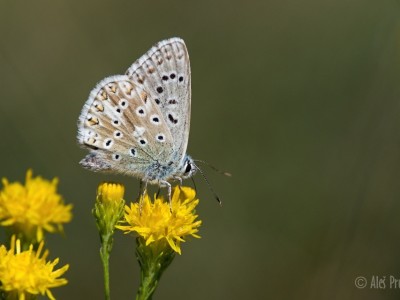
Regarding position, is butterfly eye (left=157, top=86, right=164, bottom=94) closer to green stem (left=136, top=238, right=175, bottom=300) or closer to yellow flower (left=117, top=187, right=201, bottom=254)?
yellow flower (left=117, top=187, right=201, bottom=254)

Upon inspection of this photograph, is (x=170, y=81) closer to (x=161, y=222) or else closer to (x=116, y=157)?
(x=116, y=157)

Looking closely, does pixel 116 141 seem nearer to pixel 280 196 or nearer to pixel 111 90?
pixel 111 90

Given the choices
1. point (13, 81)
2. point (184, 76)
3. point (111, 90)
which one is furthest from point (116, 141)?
point (13, 81)

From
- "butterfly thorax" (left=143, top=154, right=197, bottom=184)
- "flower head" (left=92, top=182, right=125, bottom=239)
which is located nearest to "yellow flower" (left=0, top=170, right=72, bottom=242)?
"flower head" (left=92, top=182, right=125, bottom=239)

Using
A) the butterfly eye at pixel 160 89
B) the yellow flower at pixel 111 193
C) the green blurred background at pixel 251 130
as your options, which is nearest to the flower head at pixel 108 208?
the yellow flower at pixel 111 193

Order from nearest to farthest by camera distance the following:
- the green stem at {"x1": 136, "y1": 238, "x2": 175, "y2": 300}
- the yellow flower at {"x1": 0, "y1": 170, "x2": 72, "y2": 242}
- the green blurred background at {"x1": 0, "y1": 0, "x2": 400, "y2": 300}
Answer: the green stem at {"x1": 136, "y1": 238, "x2": 175, "y2": 300} → the yellow flower at {"x1": 0, "y1": 170, "x2": 72, "y2": 242} → the green blurred background at {"x1": 0, "y1": 0, "x2": 400, "y2": 300}
